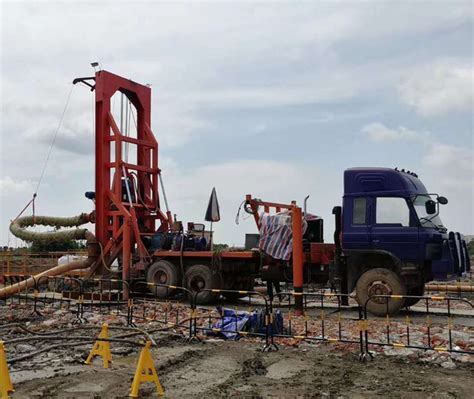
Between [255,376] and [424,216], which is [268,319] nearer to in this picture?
[255,376]

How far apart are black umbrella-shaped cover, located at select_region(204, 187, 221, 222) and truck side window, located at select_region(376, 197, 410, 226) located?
463 centimetres

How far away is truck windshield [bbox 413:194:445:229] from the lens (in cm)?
1210

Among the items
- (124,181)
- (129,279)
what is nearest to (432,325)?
(129,279)

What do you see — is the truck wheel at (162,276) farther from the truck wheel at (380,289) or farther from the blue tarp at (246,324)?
the blue tarp at (246,324)

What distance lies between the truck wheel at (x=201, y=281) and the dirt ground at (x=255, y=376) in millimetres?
6242

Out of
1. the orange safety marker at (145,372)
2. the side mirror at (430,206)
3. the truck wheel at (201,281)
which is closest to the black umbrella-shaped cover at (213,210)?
the truck wheel at (201,281)

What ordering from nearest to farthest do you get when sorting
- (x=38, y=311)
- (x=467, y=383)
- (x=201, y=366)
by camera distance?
(x=467, y=383) < (x=201, y=366) < (x=38, y=311)

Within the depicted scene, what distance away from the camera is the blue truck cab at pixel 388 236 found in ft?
39.1

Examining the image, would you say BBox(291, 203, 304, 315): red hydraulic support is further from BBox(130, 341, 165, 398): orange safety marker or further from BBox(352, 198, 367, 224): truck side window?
BBox(130, 341, 165, 398): orange safety marker

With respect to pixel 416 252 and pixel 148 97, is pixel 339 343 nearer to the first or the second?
pixel 416 252

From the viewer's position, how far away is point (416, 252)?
470 inches

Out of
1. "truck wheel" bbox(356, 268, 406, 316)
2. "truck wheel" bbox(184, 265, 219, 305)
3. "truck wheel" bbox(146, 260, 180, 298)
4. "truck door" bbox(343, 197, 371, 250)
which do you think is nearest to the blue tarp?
"truck wheel" bbox(356, 268, 406, 316)

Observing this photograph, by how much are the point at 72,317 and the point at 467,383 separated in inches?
327

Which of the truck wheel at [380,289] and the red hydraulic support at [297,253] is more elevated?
the red hydraulic support at [297,253]
